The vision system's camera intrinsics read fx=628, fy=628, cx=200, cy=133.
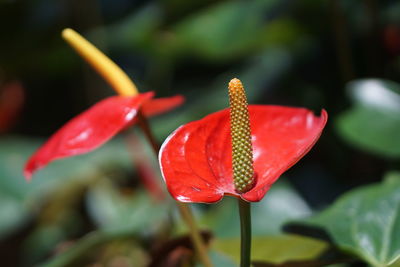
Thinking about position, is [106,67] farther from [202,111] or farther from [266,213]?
[202,111]

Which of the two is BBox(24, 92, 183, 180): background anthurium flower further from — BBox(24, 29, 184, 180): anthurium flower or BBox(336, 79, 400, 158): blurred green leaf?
BBox(336, 79, 400, 158): blurred green leaf

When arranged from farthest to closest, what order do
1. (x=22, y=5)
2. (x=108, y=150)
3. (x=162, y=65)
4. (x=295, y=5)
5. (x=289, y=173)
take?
(x=22, y=5) < (x=162, y=65) < (x=108, y=150) < (x=295, y=5) < (x=289, y=173)

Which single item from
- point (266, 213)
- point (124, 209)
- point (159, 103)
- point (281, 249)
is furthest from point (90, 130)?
point (124, 209)

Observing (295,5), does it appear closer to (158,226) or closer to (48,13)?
(158,226)

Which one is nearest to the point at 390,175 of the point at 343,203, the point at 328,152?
the point at 343,203

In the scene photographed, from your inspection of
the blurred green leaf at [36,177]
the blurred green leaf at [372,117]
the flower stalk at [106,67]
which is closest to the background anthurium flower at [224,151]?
the flower stalk at [106,67]

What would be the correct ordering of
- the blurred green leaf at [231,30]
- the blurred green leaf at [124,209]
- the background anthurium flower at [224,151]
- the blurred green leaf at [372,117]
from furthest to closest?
the blurred green leaf at [231,30] < the blurred green leaf at [124,209] < the blurred green leaf at [372,117] < the background anthurium flower at [224,151]

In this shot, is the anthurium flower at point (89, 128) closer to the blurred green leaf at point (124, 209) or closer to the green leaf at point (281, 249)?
the green leaf at point (281, 249)
